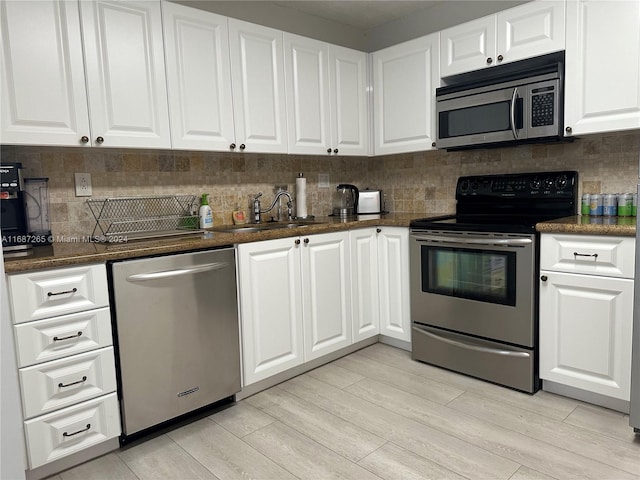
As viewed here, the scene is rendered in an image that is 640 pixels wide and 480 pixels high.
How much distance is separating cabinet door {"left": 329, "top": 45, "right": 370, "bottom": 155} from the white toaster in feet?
1.00

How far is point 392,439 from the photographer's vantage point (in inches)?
78.7

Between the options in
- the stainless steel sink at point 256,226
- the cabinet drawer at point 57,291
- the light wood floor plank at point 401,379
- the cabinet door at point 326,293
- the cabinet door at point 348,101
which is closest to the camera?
the cabinet drawer at point 57,291

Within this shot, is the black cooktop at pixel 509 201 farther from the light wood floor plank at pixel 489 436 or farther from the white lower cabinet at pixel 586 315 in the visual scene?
the light wood floor plank at pixel 489 436

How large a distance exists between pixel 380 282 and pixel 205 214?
4.00 ft

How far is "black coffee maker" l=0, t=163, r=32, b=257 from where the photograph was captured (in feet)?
6.19

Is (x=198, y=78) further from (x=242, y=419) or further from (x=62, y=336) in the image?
(x=242, y=419)

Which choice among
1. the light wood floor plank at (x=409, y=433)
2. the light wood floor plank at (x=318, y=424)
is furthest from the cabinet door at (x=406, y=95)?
the light wood floor plank at (x=318, y=424)

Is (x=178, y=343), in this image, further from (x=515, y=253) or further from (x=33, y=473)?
(x=515, y=253)

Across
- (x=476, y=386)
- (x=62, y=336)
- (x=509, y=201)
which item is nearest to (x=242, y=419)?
(x=62, y=336)

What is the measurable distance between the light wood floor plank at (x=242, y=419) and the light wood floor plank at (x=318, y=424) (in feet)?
0.15

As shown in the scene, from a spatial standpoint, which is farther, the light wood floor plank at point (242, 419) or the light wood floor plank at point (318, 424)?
the light wood floor plank at point (242, 419)

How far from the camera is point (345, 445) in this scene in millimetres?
1967

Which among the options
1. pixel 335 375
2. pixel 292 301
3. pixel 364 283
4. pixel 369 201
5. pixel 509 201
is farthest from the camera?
pixel 369 201

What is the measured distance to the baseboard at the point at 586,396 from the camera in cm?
214
